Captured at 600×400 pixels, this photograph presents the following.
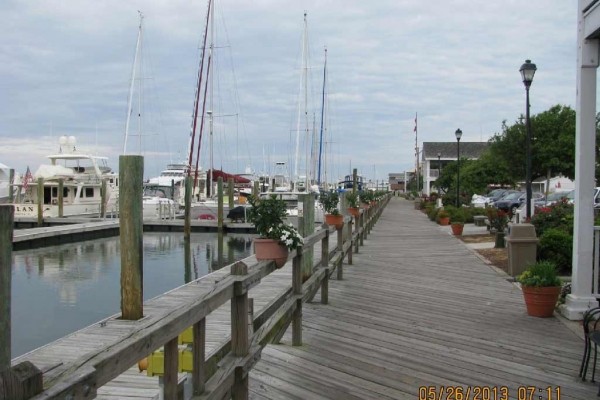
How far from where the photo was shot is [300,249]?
239 inches

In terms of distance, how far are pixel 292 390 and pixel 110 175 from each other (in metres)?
35.5

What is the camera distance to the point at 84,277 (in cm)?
1864

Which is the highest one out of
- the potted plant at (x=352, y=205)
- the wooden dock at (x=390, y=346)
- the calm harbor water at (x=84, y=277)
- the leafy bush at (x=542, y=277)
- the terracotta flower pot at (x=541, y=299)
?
the potted plant at (x=352, y=205)

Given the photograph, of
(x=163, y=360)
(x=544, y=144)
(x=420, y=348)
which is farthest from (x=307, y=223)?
(x=544, y=144)

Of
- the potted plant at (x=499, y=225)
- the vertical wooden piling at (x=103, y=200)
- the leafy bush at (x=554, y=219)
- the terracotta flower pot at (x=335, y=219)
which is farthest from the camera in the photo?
the vertical wooden piling at (x=103, y=200)

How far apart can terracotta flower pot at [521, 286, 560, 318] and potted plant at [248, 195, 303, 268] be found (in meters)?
3.29

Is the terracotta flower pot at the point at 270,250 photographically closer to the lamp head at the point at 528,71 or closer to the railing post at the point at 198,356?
the railing post at the point at 198,356

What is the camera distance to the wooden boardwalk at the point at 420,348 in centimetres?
480

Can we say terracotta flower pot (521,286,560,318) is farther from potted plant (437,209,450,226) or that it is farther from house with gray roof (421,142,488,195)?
house with gray roof (421,142,488,195)

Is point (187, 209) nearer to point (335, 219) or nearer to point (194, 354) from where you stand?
point (335, 219)

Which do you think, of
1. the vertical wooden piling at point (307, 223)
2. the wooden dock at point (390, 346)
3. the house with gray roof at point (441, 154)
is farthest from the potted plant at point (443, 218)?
the house with gray roof at point (441, 154)

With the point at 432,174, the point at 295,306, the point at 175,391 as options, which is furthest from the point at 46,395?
→ the point at 432,174

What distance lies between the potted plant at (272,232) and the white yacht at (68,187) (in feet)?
96.7

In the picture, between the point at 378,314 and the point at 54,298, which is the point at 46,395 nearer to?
the point at 378,314
